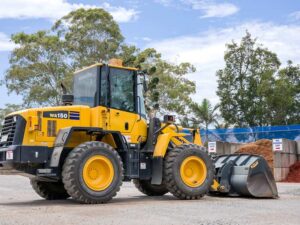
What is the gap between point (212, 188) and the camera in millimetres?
13242

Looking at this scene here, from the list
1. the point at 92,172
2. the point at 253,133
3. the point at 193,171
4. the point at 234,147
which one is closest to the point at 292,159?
the point at 234,147

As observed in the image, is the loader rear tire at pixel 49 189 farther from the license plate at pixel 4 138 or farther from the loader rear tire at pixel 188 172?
the loader rear tire at pixel 188 172

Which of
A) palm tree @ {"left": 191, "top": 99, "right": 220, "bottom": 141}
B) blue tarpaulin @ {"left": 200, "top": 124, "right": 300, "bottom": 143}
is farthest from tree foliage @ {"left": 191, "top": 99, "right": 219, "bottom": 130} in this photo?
blue tarpaulin @ {"left": 200, "top": 124, "right": 300, "bottom": 143}

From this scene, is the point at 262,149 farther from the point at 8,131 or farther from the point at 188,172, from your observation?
the point at 8,131

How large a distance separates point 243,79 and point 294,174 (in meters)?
24.7

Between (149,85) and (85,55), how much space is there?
98.9ft

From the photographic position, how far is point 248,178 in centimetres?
1281

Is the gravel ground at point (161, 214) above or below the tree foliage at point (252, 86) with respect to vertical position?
below

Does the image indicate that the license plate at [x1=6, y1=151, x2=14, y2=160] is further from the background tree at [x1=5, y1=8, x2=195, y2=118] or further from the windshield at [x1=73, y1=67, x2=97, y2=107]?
the background tree at [x1=5, y1=8, x2=195, y2=118]

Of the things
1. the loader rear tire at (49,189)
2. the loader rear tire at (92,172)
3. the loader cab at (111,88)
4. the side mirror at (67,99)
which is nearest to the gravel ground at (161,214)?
the loader rear tire at (92,172)

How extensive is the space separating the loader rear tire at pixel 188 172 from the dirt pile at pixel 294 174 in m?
11.3

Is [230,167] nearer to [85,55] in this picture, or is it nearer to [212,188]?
[212,188]

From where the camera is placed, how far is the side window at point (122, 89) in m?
12.2

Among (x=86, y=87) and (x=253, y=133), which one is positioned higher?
(x=86, y=87)
